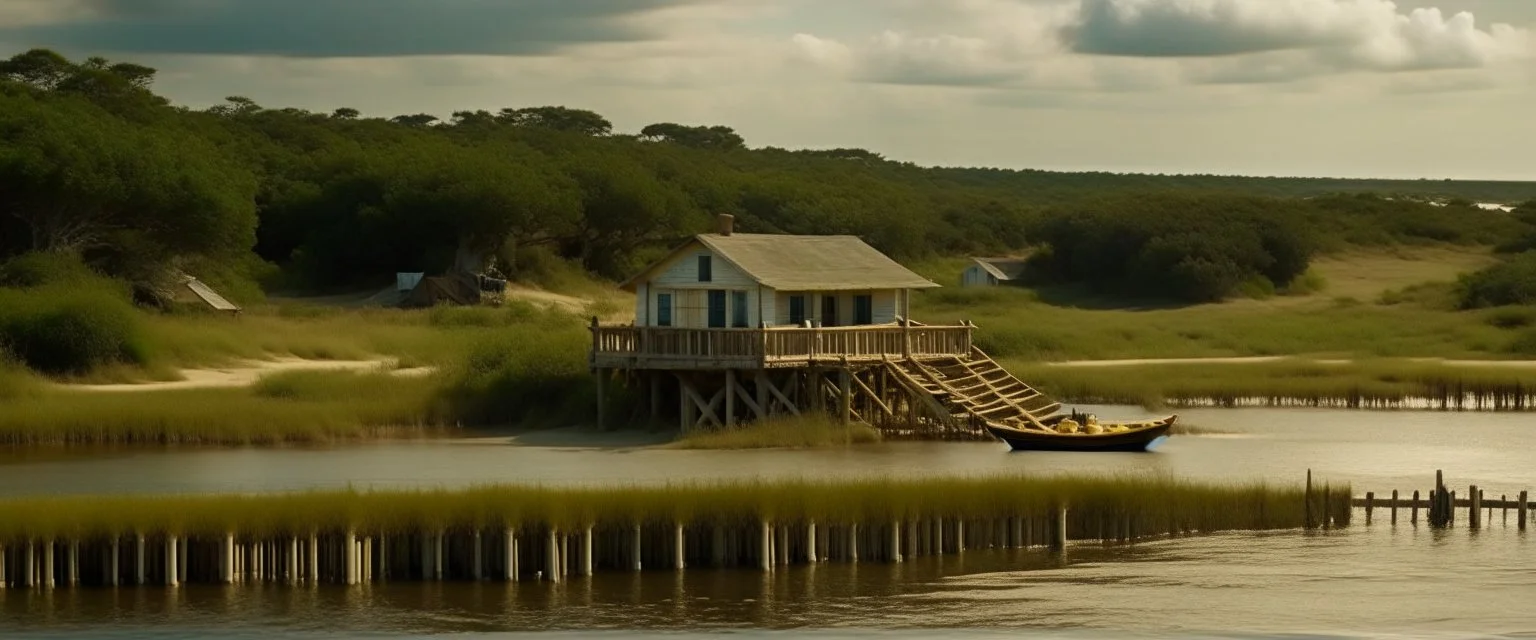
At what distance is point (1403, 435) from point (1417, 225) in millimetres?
81725

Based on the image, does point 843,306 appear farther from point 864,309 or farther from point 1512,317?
point 1512,317

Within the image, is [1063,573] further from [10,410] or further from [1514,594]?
[10,410]

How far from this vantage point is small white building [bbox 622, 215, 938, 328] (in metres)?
53.2

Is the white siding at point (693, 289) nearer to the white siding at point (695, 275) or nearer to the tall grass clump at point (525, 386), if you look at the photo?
the white siding at point (695, 275)

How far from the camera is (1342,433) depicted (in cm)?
5538

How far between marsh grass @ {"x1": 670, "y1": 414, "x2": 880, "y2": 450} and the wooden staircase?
5.31 ft

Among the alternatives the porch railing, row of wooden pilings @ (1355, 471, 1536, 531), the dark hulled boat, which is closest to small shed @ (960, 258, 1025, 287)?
the porch railing

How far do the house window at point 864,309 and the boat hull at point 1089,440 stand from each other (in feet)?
20.0

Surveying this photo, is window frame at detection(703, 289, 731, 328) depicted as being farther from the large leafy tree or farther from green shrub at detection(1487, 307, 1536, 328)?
green shrub at detection(1487, 307, 1536, 328)

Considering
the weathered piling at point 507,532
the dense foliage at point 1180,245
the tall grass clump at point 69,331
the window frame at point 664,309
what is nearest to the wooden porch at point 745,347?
the window frame at point 664,309

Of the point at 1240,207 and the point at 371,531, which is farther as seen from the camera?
the point at 1240,207

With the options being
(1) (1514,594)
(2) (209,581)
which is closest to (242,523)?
(2) (209,581)

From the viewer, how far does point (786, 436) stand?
51250 millimetres

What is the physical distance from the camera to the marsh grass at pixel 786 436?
2009 inches
